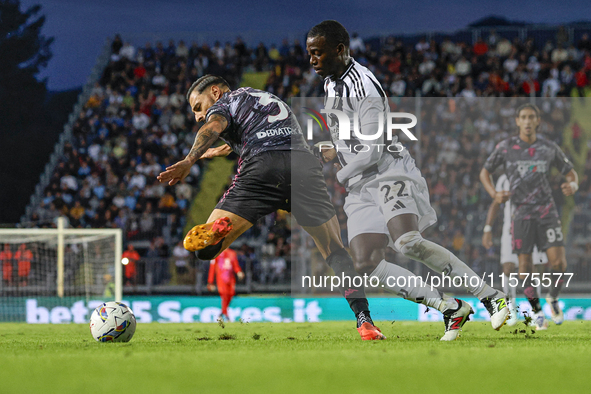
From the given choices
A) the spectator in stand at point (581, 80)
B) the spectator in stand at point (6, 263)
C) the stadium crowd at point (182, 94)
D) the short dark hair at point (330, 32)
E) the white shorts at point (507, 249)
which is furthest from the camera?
the spectator in stand at point (581, 80)

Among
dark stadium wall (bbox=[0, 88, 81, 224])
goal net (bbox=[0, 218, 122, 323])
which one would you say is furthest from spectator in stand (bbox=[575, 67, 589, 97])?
dark stadium wall (bbox=[0, 88, 81, 224])

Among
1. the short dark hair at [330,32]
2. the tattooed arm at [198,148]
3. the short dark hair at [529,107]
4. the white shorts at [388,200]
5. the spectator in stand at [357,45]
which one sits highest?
the spectator in stand at [357,45]

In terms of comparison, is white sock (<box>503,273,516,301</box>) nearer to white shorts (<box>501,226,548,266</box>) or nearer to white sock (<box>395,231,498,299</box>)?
white shorts (<box>501,226,548,266</box>)

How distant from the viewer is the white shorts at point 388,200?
7270 mm

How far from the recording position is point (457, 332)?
6527 millimetres

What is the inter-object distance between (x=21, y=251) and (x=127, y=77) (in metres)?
10.1

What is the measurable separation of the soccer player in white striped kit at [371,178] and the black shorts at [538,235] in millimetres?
2679

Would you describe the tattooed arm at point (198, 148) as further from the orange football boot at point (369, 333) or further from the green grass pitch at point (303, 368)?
the orange football boot at point (369, 333)

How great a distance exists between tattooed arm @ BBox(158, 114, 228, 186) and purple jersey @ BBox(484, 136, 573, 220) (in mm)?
4593

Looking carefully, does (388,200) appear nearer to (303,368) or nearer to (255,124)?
(255,124)

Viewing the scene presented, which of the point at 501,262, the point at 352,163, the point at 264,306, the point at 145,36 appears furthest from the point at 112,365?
the point at 145,36

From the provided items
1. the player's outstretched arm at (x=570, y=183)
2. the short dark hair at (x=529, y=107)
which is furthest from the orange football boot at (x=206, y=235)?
the player's outstretched arm at (x=570, y=183)

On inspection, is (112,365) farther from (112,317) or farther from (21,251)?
(21,251)

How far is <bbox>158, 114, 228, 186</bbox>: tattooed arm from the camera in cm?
570
